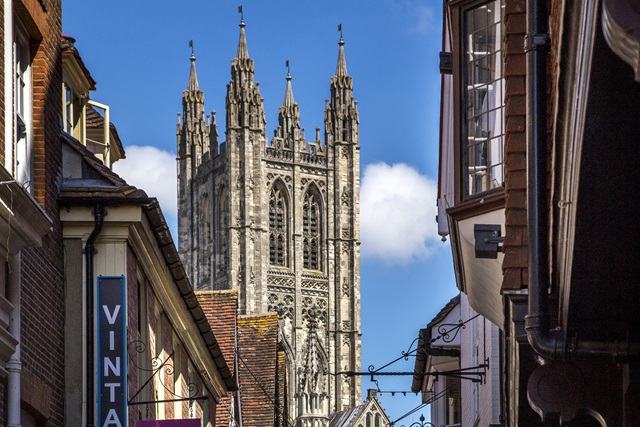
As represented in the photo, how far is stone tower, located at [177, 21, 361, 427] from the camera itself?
106500mm

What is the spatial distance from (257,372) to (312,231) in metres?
79.4

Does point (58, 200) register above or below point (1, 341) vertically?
above

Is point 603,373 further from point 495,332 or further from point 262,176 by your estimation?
point 262,176

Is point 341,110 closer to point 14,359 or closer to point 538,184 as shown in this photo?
point 14,359

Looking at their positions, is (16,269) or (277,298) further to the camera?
(277,298)

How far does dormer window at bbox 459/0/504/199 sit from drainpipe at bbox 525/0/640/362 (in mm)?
4676

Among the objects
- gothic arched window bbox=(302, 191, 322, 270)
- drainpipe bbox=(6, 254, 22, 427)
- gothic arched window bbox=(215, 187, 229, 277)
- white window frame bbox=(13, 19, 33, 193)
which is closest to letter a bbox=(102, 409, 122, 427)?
white window frame bbox=(13, 19, 33, 193)

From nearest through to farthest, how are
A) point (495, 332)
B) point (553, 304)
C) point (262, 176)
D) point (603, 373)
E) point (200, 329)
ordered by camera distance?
point (553, 304) → point (603, 373) → point (495, 332) → point (200, 329) → point (262, 176)

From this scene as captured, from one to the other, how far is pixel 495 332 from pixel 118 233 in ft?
19.0

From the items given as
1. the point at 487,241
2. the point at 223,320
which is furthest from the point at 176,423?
the point at 223,320

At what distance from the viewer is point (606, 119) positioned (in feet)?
15.5

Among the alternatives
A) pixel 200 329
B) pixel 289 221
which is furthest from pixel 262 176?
pixel 200 329

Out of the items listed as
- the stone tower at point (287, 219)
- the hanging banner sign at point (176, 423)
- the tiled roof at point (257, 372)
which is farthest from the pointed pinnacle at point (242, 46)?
the hanging banner sign at point (176, 423)

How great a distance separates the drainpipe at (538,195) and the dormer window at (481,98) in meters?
4.68
